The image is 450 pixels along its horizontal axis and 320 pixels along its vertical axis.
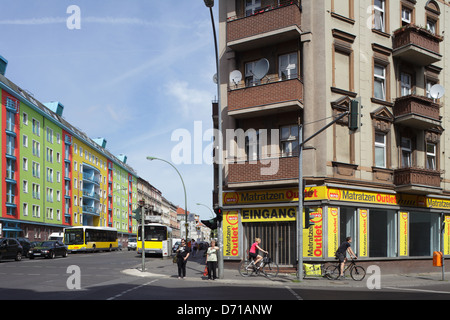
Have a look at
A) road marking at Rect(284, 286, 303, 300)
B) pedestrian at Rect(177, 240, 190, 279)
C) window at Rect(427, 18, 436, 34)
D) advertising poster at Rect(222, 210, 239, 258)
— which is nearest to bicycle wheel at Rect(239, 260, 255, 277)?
pedestrian at Rect(177, 240, 190, 279)

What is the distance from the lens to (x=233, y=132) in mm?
23766

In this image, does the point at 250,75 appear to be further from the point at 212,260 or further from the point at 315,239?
the point at 212,260

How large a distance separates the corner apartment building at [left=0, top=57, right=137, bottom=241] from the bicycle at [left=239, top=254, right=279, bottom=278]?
30402 millimetres

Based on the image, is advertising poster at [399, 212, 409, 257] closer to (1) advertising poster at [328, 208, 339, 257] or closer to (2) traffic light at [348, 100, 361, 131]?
(1) advertising poster at [328, 208, 339, 257]

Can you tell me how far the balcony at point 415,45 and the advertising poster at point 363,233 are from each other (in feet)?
27.9

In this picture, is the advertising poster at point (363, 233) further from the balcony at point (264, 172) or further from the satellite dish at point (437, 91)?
the satellite dish at point (437, 91)

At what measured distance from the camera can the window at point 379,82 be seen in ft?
78.5

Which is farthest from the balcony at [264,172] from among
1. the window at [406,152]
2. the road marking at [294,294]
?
the window at [406,152]

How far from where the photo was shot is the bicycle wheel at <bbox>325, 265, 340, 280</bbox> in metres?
19.3

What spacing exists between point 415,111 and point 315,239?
338 inches

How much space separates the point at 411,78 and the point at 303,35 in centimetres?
758

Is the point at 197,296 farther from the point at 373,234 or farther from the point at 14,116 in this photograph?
the point at 14,116

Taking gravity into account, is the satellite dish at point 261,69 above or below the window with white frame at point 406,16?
below
